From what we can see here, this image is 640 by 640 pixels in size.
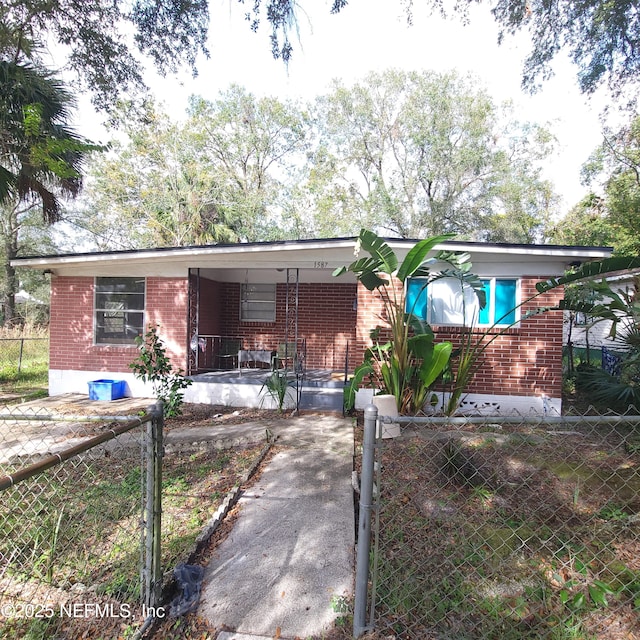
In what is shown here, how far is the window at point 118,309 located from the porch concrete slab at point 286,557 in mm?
5827

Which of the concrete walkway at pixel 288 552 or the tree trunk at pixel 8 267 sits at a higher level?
the tree trunk at pixel 8 267

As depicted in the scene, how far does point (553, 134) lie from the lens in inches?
897

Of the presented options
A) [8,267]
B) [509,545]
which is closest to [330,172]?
[8,267]

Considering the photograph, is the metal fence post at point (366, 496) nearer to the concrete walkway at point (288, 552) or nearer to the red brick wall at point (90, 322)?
the concrete walkway at point (288, 552)

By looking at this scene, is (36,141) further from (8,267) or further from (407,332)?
(8,267)

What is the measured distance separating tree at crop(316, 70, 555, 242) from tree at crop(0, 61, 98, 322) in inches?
722

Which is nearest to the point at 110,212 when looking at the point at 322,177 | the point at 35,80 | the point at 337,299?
the point at 322,177

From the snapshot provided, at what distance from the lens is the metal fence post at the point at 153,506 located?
223 cm

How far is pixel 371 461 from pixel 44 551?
3.01 meters

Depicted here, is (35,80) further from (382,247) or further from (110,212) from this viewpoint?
(110,212)

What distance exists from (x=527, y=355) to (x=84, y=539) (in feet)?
24.1

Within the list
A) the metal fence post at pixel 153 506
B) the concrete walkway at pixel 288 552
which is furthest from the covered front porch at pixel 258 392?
the metal fence post at pixel 153 506

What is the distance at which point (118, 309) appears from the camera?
8898 millimetres

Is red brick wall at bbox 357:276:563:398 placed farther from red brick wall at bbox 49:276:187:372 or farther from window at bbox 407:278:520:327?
red brick wall at bbox 49:276:187:372
